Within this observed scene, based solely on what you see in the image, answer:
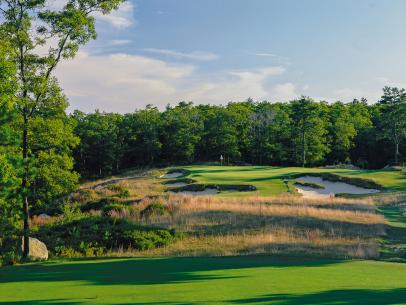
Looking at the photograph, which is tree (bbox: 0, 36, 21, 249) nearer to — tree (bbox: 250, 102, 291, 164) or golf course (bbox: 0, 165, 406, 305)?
golf course (bbox: 0, 165, 406, 305)

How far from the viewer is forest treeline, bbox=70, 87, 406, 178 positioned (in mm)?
81438

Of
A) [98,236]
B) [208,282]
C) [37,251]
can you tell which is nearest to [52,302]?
[208,282]

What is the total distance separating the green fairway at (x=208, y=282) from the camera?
294 inches

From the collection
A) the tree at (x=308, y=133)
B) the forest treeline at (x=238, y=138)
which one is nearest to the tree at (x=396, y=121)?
the forest treeline at (x=238, y=138)

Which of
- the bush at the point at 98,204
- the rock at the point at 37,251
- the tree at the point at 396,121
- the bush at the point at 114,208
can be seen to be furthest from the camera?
the tree at the point at 396,121

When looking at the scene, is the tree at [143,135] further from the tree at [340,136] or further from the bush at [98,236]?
the bush at [98,236]

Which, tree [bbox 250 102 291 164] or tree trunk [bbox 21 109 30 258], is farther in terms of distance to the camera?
tree [bbox 250 102 291 164]

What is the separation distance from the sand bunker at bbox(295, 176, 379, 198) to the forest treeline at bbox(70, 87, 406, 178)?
33.1 m

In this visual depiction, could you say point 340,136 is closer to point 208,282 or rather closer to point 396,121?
point 396,121

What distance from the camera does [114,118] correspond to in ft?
311

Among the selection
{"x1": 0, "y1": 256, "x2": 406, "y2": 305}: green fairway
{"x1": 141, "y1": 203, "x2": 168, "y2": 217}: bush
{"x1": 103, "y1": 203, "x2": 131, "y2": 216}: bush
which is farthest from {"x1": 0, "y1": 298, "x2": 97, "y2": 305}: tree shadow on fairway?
{"x1": 103, "y1": 203, "x2": 131, "y2": 216}: bush

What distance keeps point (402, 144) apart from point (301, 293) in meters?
79.3

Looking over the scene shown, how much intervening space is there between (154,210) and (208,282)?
63.2 ft

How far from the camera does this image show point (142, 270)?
35.5 feet
